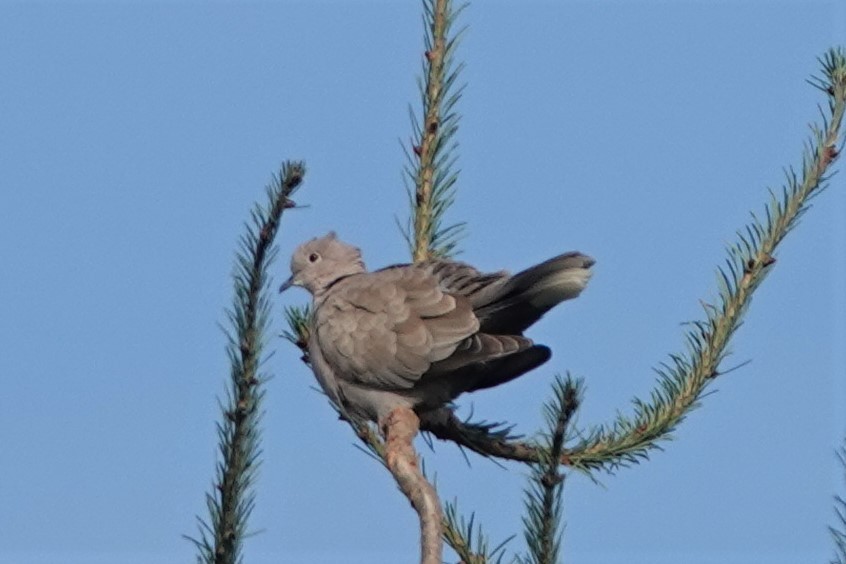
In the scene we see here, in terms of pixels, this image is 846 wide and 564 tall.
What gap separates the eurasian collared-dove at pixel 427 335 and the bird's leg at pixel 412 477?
0.24 m

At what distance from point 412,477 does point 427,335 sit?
4.08ft

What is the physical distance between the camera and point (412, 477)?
3232 millimetres

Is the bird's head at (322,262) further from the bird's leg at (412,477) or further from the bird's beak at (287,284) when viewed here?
the bird's leg at (412,477)

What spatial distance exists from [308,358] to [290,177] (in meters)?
1.67

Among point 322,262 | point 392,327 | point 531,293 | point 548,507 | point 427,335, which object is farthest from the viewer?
point 322,262

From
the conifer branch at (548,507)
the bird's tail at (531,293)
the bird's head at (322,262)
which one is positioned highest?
the bird's head at (322,262)

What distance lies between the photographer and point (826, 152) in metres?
3.62

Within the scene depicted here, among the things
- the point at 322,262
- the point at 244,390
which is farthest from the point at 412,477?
the point at 322,262

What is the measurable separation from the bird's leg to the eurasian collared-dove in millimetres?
238

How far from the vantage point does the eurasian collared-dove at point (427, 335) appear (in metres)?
4.34

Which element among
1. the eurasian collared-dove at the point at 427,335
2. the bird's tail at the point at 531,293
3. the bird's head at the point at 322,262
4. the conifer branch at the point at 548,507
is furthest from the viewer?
the bird's head at the point at 322,262

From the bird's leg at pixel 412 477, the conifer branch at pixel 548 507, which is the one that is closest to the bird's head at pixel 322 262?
the bird's leg at pixel 412 477

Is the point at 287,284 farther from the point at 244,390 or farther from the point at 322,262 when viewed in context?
the point at 244,390

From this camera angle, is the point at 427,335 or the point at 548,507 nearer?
the point at 548,507
